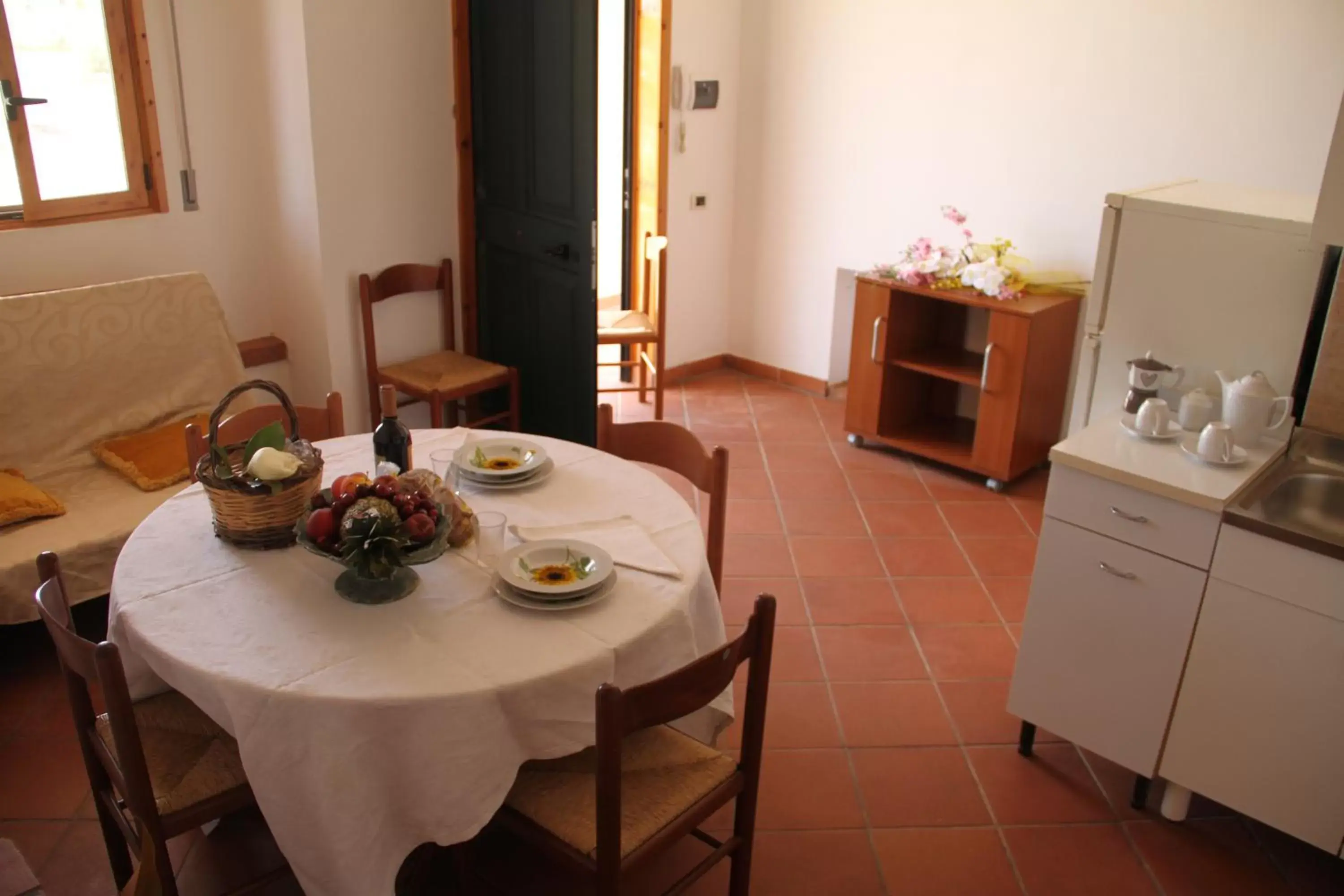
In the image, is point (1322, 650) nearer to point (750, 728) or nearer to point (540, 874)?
point (750, 728)

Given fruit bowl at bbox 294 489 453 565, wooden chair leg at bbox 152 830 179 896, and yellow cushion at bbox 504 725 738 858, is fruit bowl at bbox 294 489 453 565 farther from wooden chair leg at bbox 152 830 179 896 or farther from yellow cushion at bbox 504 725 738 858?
wooden chair leg at bbox 152 830 179 896

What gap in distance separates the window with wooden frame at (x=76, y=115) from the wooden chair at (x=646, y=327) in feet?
5.90

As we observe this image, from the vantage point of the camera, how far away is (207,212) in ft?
13.3

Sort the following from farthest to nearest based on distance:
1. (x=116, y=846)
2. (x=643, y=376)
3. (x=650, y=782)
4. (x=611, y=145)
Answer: (x=611, y=145) < (x=643, y=376) < (x=116, y=846) < (x=650, y=782)

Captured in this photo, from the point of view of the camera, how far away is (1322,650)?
7.92 ft

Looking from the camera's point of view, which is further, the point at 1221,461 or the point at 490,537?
the point at 1221,461

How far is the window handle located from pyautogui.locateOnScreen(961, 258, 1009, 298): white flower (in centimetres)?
327

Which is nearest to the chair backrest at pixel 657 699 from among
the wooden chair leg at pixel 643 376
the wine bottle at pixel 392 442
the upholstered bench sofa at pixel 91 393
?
the wine bottle at pixel 392 442

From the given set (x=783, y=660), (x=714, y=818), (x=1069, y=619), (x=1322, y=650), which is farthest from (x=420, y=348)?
(x=1322, y=650)

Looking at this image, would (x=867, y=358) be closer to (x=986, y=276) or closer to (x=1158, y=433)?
(x=986, y=276)

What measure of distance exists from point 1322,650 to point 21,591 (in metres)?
3.14

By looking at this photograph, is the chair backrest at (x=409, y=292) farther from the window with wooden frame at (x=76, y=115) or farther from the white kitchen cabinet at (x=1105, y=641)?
the white kitchen cabinet at (x=1105, y=641)

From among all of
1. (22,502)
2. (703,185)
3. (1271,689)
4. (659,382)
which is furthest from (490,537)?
(703,185)

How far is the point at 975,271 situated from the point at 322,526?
305 cm
